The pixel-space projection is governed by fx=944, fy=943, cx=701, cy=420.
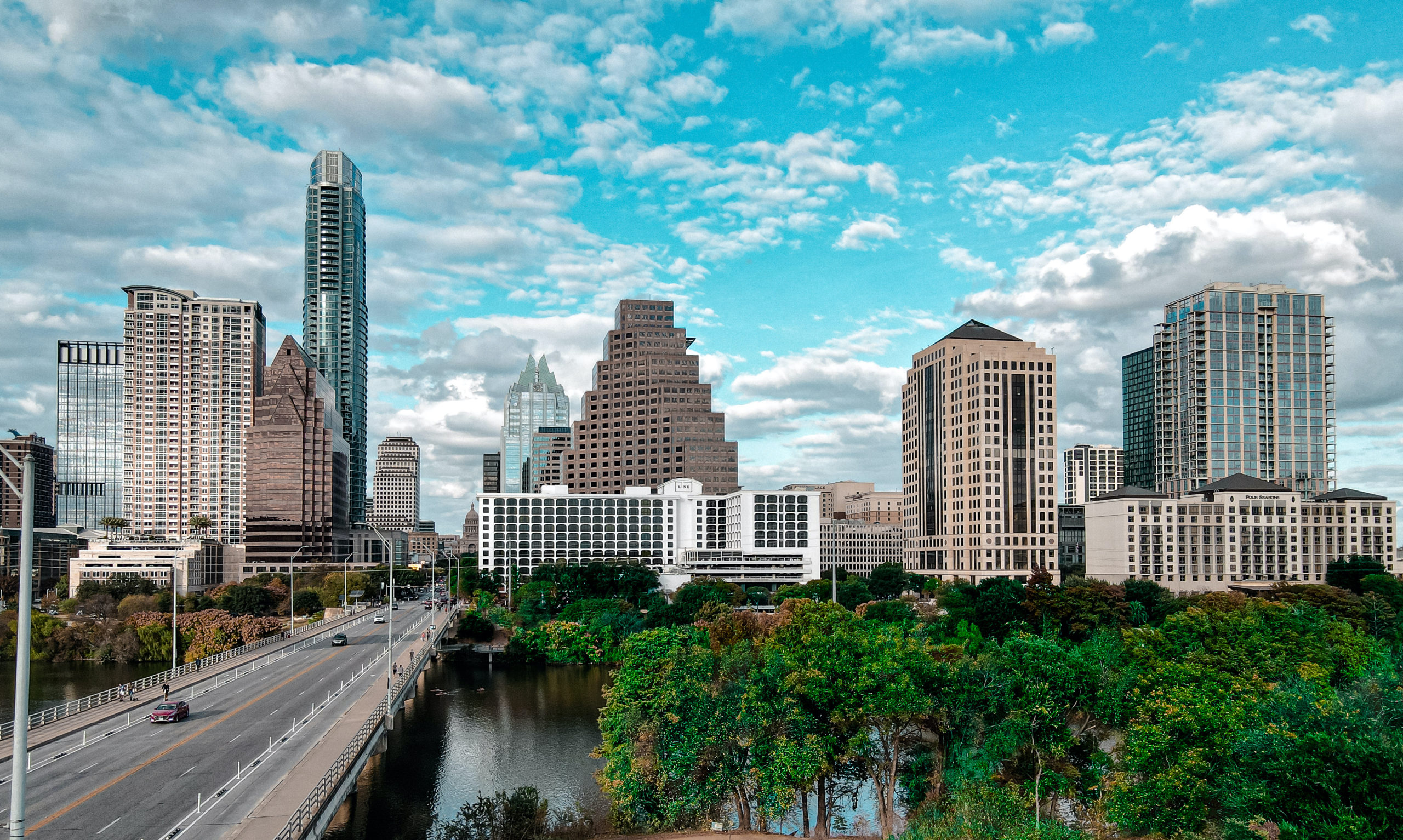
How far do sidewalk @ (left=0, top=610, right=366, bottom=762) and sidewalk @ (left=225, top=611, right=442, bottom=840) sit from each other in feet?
33.2

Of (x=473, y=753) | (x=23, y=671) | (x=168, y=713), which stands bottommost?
(x=473, y=753)

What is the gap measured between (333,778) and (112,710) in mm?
30625

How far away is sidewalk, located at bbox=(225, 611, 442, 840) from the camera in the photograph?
129ft

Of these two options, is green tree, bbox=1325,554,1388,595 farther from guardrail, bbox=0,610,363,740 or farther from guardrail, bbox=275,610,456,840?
guardrail, bbox=0,610,363,740

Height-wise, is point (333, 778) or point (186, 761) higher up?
point (333, 778)

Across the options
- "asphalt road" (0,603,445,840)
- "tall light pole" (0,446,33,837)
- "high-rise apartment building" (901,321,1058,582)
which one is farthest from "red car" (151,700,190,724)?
"high-rise apartment building" (901,321,1058,582)

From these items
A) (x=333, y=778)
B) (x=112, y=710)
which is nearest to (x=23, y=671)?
(x=333, y=778)

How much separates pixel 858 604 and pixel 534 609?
5183cm

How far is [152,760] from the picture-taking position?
5191 cm

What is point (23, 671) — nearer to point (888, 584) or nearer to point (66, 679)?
point (66, 679)

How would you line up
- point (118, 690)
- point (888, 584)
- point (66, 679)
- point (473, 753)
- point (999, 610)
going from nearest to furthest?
point (118, 690), point (473, 753), point (66, 679), point (999, 610), point (888, 584)

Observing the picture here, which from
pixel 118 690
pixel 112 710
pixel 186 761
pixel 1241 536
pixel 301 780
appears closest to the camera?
pixel 301 780

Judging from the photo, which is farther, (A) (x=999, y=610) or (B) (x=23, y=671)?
(A) (x=999, y=610)

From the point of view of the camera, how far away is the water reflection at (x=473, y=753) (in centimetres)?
5584
